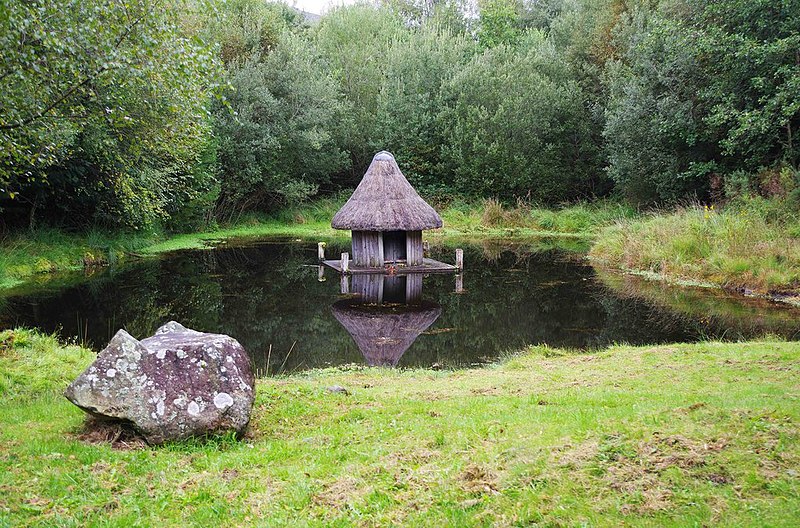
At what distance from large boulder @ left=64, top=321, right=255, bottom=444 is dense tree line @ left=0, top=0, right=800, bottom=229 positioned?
13.4 ft

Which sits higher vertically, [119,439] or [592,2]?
[592,2]

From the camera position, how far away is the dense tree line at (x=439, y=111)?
1633 cm

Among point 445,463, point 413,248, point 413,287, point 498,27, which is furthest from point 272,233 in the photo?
point 445,463

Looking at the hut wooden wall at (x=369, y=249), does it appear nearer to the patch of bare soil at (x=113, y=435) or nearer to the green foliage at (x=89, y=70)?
the green foliage at (x=89, y=70)

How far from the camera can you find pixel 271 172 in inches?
1281

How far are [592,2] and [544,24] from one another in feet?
40.0

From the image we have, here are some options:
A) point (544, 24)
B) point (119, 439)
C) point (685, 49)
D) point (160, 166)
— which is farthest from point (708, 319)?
point (544, 24)

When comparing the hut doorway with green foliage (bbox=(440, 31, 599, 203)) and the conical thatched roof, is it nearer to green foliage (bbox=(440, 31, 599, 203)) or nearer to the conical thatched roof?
the conical thatched roof

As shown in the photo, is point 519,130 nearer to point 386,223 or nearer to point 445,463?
point 386,223

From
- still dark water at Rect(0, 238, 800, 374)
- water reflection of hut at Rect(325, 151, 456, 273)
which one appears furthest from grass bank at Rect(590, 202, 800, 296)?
water reflection of hut at Rect(325, 151, 456, 273)

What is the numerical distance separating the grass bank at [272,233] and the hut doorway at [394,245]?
8852 millimetres

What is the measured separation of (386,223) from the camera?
60.8ft

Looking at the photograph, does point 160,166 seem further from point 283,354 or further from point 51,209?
point 283,354

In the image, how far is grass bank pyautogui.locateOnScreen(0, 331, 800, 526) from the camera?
3.61m
